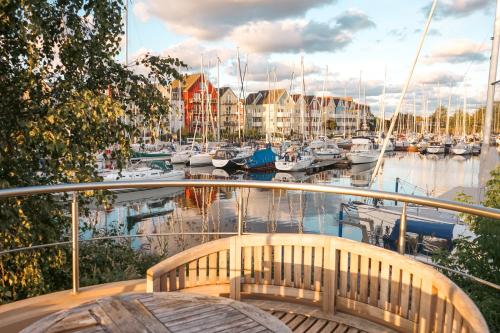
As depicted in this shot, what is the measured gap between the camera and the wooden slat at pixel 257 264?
3.31 metres

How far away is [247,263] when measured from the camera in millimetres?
3328

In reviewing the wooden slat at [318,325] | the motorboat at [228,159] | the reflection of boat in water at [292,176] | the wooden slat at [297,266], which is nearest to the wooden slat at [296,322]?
the wooden slat at [318,325]

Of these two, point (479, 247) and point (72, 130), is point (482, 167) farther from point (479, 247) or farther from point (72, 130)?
point (72, 130)

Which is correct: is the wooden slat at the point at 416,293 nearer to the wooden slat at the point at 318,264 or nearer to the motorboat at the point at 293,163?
the wooden slat at the point at 318,264

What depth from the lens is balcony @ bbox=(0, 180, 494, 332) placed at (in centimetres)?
282

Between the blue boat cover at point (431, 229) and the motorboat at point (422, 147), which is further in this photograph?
the motorboat at point (422, 147)

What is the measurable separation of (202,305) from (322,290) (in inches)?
50.0

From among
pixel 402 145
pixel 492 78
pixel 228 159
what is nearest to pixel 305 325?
pixel 492 78

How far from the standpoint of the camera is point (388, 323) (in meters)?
2.95

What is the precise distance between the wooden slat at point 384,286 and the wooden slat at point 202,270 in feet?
4.51

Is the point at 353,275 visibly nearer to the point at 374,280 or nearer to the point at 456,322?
the point at 374,280

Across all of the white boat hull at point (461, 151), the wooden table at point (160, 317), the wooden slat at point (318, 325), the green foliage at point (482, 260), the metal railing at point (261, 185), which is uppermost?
the metal railing at point (261, 185)

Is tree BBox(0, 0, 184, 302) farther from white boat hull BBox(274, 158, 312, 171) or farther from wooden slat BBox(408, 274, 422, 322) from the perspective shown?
white boat hull BBox(274, 158, 312, 171)

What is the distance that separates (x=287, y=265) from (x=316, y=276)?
0.25 m
